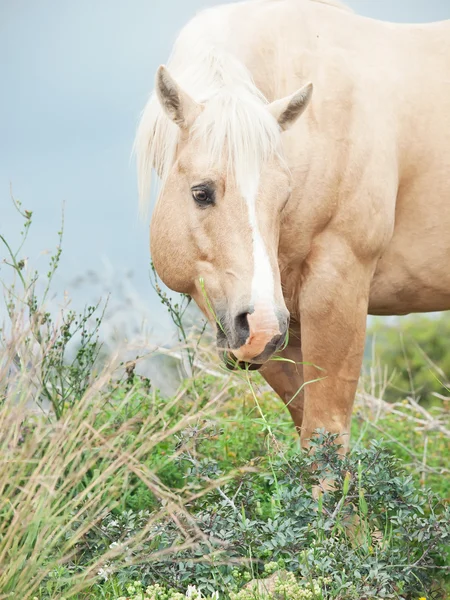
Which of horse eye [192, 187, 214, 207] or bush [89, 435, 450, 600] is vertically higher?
horse eye [192, 187, 214, 207]

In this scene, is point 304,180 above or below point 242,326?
above

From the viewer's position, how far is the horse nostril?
3069mm

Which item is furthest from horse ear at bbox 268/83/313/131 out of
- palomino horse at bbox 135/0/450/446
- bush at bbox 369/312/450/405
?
bush at bbox 369/312/450/405

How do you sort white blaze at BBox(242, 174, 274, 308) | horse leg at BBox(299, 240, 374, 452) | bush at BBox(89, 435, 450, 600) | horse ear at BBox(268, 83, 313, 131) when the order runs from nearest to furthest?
bush at BBox(89, 435, 450, 600), white blaze at BBox(242, 174, 274, 308), horse ear at BBox(268, 83, 313, 131), horse leg at BBox(299, 240, 374, 452)

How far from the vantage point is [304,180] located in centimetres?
368

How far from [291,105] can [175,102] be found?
1.60 feet

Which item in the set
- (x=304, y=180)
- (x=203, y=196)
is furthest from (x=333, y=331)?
(x=203, y=196)

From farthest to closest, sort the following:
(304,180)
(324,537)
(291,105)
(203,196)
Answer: (304,180), (291,105), (203,196), (324,537)

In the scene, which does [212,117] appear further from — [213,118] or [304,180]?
[304,180]

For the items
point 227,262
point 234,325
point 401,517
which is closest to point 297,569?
point 401,517

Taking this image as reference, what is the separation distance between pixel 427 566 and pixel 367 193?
1.62m

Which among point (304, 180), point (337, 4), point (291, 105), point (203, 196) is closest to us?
point (203, 196)

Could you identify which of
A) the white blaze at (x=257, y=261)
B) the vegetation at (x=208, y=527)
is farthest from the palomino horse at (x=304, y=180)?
the vegetation at (x=208, y=527)

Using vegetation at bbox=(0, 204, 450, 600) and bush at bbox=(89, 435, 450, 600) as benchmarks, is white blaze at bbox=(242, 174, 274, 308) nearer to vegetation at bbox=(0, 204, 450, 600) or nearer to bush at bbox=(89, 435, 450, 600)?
vegetation at bbox=(0, 204, 450, 600)
